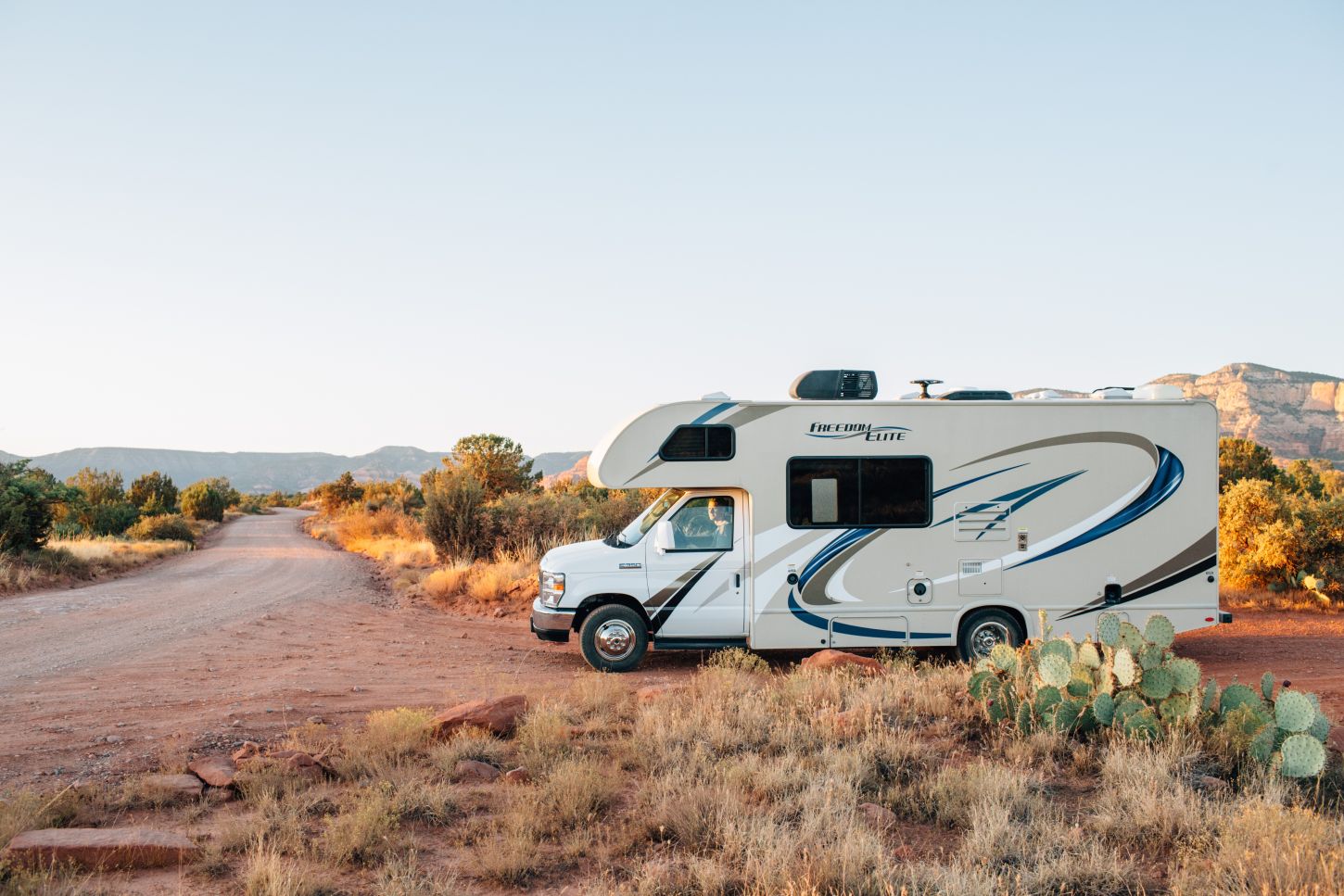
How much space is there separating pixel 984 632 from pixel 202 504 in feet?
173

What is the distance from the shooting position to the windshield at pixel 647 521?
9742 millimetres

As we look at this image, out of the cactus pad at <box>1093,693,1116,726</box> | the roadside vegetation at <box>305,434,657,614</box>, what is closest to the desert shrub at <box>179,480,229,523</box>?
the roadside vegetation at <box>305,434,657,614</box>

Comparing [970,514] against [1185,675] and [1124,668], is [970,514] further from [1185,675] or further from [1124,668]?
[1185,675]

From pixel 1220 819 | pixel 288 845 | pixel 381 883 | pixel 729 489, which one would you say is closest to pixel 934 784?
pixel 1220 819

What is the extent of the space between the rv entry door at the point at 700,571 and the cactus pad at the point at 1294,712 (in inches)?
199

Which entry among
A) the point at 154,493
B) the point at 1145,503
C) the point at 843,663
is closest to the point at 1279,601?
the point at 1145,503

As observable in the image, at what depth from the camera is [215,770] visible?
228 inches

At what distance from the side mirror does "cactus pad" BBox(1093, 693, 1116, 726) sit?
15.3ft

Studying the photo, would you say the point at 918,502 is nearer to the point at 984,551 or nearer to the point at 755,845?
the point at 984,551

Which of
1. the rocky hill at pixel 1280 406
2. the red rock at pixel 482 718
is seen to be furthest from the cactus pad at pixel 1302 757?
the rocky hill at pixel 1280 406

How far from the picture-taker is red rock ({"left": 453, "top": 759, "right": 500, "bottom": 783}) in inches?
232

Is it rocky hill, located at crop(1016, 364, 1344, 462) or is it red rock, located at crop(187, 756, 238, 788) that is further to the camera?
rocky hill, located at crop(1016, 364, 1344, 462)

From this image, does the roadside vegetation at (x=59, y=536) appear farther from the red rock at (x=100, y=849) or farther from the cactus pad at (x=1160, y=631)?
the cactus pad at (x=1160, y=631)

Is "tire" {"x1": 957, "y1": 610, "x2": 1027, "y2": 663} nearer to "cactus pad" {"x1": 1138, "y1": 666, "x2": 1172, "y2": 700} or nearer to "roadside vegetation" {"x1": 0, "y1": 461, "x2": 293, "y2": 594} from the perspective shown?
"cactus pad" {"x1": 1138, "y1": 666, "x2": 1172, "y2": 700}
